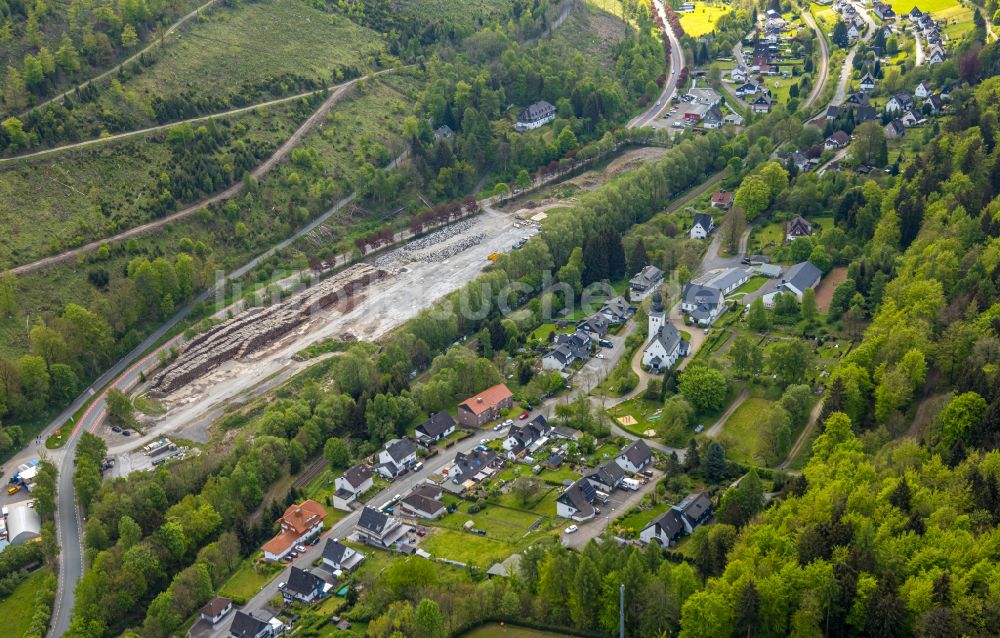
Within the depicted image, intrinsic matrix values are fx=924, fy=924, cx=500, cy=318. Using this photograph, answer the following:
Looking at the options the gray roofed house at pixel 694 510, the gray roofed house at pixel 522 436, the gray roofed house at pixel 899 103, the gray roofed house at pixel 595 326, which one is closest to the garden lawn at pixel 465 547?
the gray roofed house at pixel 522 436

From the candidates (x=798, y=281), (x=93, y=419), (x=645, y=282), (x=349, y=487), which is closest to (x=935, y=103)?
(x=798, y=281)

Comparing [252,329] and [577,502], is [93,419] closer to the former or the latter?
[252,329]

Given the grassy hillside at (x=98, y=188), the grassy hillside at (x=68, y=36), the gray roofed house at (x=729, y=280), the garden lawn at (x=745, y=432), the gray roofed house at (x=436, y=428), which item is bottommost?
the garden lawn at (x=745, y=432)

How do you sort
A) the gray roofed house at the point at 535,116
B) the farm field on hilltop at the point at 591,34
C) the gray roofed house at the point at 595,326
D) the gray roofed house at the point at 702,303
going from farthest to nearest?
the farm field on hilltop at the point at 591,34 < the gray roofed house at the point at 535,116 < the gray roofed house at the point at 702,303 < the gray roofed house at the point at 595,326

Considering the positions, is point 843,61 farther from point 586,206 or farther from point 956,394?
point 956,394

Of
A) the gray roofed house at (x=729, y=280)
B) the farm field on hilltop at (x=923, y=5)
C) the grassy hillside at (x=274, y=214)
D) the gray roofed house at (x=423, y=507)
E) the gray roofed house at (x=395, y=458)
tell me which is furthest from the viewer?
the farm field on hilltop at (x=923, y=5)

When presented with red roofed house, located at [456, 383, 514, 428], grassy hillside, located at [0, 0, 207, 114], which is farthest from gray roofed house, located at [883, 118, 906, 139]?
grassy hillside, located at [0, 0, 207, 114]

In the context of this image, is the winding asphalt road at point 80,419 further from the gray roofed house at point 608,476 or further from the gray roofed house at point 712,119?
the gray roofed house at point 712,119
